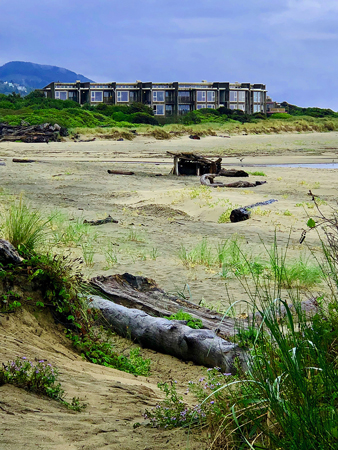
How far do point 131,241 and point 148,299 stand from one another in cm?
385

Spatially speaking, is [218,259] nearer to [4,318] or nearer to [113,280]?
[113,280]

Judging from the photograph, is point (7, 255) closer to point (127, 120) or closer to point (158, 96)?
point (127, 120)

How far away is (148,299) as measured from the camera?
219 inches

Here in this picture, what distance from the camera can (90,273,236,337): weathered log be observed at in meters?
5.19

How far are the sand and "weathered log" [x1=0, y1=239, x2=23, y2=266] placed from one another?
1.56 ft

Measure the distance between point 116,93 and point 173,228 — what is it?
7503cm

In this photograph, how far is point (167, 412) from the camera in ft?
9.80

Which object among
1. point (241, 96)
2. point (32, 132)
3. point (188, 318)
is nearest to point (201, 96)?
point (241, 96)

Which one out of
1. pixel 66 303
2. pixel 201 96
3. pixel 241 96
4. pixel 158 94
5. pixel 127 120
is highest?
pixel 241 96

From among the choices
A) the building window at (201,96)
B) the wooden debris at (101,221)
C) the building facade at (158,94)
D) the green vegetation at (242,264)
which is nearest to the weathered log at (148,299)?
the green vegetation at (242,264)

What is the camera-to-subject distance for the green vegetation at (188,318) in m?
4.95

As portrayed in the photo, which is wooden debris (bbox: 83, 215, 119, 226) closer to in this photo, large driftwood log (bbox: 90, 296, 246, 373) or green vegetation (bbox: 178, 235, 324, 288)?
green vegetation (bbox: 178, 235, 324, 288)

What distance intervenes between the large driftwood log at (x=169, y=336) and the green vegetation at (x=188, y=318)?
3.5 inches

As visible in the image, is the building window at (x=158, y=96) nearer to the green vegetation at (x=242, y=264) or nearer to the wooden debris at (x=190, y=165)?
the wooden debris at (x=190, y=165)
